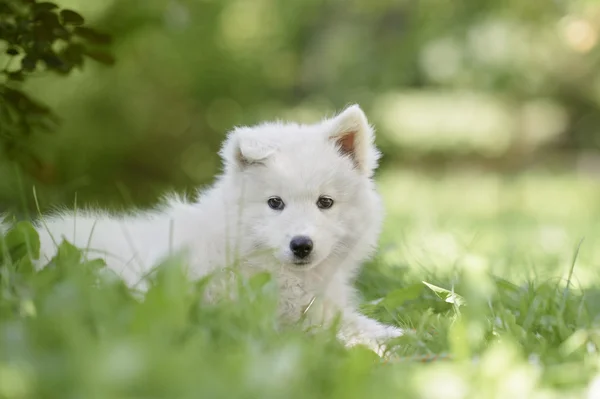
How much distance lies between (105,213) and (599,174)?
47.7ft

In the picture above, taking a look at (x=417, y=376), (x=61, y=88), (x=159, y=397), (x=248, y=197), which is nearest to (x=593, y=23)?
(x=248, y=197)

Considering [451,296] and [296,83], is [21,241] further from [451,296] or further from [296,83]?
[296,83]

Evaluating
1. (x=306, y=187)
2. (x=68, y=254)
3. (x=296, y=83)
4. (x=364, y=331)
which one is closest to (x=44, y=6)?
(x=68, y=254)

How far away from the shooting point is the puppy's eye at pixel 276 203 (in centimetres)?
305

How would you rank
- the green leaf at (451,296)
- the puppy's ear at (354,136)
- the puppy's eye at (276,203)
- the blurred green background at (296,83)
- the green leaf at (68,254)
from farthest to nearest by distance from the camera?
1. the blurred green background at (296,83)
2. the puppy's ear at (354,136)
3. the puppy's eye at (276,203)
4. the green leaf at (451,296)
5. the green leaf at (68,254)

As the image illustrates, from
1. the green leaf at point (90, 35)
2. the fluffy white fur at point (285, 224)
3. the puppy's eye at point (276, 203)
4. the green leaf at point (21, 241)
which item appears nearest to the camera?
the green leaf at point (21, 241)

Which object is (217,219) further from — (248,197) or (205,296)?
(205,296)

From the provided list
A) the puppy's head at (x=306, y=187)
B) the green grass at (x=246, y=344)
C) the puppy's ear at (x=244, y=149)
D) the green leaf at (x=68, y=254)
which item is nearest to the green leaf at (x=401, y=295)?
the green grass at (x=246, y=344)

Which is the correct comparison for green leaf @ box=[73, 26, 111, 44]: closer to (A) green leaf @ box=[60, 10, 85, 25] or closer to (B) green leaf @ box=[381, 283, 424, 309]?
(A) green leaf @ box=[60, 10, 85, 25]

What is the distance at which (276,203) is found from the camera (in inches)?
120

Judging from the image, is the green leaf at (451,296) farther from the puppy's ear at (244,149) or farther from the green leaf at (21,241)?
the green leaf at (21,241)

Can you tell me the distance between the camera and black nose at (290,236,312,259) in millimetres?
2846

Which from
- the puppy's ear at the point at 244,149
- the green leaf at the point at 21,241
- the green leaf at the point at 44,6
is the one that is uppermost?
the green leaf at the point at 44,6

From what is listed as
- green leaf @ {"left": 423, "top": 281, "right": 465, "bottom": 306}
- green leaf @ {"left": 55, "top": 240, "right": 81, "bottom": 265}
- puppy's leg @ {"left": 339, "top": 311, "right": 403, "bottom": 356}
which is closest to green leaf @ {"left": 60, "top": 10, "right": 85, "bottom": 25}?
green leaf @ {"left": 55, "top": 240, "right": 81, "bottom": 265}
